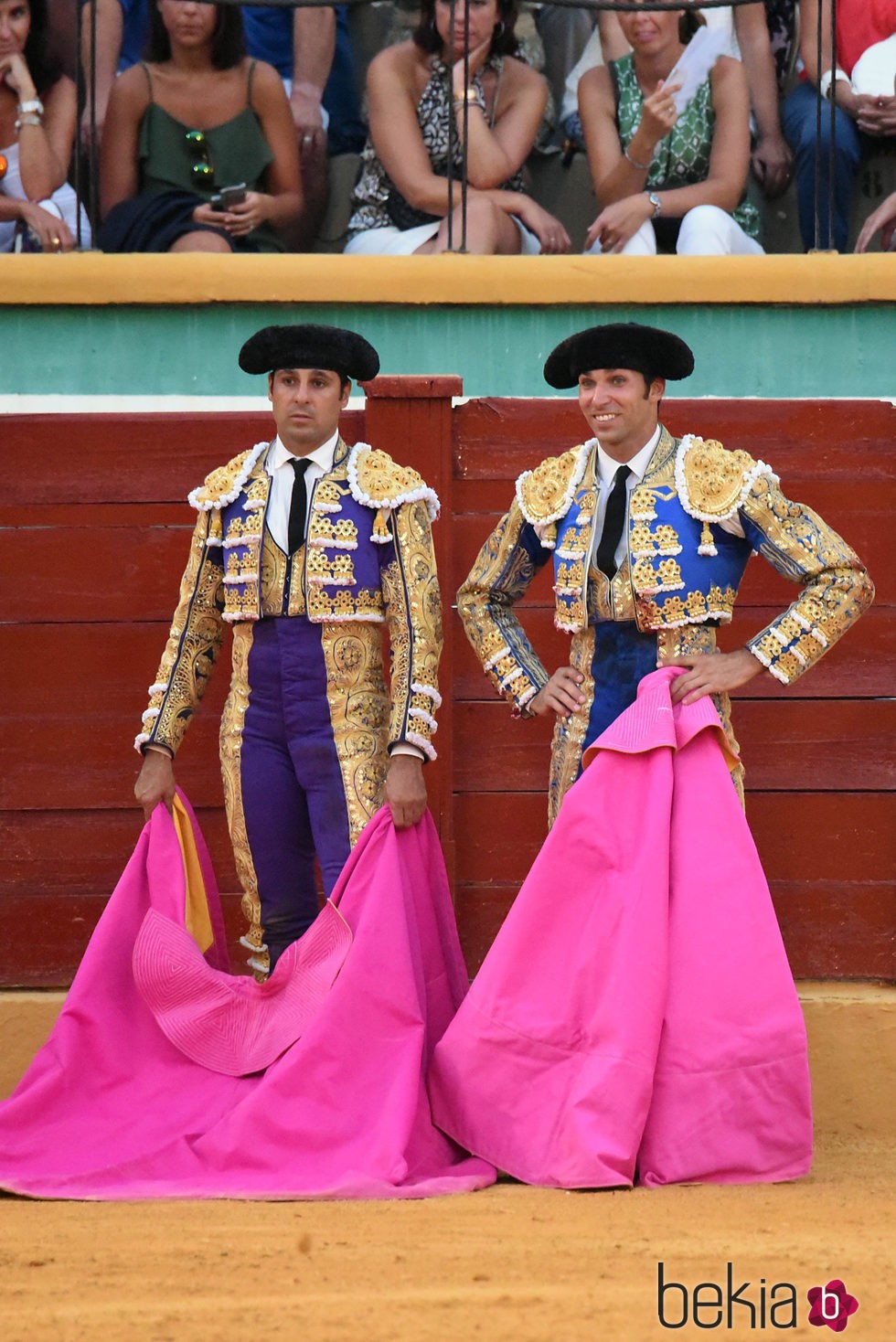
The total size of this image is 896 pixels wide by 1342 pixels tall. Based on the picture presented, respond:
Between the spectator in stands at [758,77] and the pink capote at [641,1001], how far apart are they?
2.28 metres

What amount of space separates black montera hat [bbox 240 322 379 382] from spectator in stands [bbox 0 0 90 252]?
1413 mm

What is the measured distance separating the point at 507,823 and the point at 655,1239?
1.74m

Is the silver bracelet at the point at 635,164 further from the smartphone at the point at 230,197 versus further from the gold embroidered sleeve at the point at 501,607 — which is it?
the gold embroidered sleeve at the point at 501,607

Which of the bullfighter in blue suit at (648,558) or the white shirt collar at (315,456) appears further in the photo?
the white shirt collar at (315,456)

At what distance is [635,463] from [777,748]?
114 centimetres

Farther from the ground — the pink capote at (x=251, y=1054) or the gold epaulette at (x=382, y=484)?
the gold epaulette at (x=382, y=484)

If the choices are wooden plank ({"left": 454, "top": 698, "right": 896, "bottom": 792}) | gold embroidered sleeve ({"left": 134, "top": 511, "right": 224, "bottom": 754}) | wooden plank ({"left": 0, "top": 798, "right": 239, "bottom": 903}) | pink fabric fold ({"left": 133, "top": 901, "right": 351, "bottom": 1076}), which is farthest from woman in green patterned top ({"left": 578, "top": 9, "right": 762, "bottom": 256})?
pink fabric fold ({"left": 133, "top": 901, "right": 351, "bottom": 1076})

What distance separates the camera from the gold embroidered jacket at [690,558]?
3207 mm

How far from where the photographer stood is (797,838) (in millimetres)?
4246

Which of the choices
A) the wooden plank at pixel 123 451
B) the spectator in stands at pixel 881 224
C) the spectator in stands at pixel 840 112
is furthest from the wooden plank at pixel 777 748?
the spectator in stands at pixel 840 112

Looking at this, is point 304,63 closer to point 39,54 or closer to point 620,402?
point 39,54

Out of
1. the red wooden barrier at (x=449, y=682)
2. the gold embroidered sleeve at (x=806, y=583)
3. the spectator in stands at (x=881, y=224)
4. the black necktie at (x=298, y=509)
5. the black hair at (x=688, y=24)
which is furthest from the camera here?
the black hair at (x=688, y=24)

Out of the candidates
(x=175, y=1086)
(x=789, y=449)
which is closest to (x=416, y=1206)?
(x=175, y=1086)

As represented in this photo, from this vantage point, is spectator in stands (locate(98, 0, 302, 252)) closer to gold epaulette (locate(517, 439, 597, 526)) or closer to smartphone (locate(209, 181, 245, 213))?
smartphone (locate(209, 181, 245, 213))
